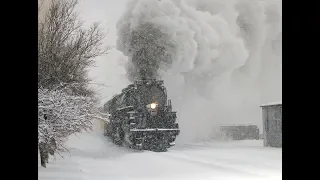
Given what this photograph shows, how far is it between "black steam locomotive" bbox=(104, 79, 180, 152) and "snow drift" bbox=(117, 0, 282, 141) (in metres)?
0.28

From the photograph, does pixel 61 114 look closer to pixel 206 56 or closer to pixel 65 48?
pixel 65 48

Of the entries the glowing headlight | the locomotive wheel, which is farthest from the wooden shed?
the glowing headlight

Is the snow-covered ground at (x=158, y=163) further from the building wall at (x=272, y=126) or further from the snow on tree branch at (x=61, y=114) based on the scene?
the building wall at (x=272, y=126)

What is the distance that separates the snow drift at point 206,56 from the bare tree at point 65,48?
1.40m

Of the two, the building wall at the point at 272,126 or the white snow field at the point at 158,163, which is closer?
the white snow field at the point at 158,163

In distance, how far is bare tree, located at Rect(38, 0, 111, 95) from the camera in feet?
17.9

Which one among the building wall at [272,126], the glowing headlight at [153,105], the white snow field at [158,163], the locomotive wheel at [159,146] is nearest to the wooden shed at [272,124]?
the building wall at [272,126]

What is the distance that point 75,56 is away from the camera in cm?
574

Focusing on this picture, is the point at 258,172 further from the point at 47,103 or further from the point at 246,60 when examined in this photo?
the point at 47,103

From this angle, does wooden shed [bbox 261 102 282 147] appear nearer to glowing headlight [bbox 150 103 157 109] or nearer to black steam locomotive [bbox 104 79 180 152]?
black steam locomotive [bbox 104 79 180 152]

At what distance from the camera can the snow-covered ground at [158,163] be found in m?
5.95

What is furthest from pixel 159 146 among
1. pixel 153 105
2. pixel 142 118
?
pixel 153 105

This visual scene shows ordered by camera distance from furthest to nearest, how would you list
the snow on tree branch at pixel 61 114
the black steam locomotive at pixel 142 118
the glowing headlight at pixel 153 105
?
1. the glowing headlight at pixel 153 105
2. the black steam locomotive at pixel 142 118
3. the snow on tree branch at pixel 61 114
